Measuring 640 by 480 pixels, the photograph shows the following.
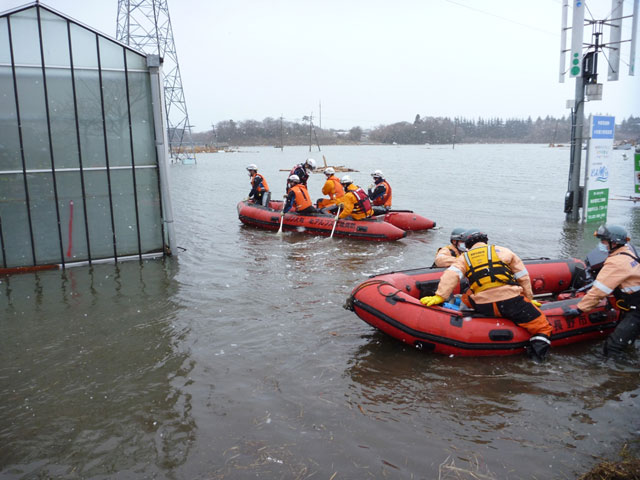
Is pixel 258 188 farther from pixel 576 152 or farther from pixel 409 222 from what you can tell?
pixel 576 152

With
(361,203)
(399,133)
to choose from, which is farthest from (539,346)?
(399,133)

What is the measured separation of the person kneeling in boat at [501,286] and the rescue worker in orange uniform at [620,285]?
0.68 metres

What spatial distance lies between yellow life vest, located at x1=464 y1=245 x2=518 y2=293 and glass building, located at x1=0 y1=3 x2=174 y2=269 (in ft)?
22.1

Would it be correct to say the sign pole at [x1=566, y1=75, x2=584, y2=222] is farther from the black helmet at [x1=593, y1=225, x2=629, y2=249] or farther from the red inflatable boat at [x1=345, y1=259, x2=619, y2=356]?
the black helmet at [x1=593, y1=225, x2=629, y2=249]

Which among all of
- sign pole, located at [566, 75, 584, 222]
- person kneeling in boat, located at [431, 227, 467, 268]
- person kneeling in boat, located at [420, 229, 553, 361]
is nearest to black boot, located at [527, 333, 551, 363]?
person kneeling in boat, located at [420, 229, 553, 361]

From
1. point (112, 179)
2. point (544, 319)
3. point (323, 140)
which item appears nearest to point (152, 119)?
point (112, 179)

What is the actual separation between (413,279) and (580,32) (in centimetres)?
1016

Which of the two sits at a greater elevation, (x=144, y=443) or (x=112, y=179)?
(x=112, y=179)

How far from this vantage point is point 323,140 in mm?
149750

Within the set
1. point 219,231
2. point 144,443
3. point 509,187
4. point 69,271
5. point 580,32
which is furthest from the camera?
point 509,187

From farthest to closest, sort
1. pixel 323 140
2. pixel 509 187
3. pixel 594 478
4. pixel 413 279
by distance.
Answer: pixel 323 140 < pixel 509 187 < pixel 413 279 < pixel 594 478

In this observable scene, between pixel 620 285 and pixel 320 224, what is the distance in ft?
26.6

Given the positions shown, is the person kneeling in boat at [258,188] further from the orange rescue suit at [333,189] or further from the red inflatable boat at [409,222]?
the red inflatable boat at [409,222]

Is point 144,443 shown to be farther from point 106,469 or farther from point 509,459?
point 509,459
